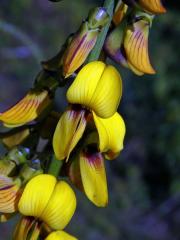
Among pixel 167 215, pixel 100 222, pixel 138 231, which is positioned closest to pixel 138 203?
pixel 167 215

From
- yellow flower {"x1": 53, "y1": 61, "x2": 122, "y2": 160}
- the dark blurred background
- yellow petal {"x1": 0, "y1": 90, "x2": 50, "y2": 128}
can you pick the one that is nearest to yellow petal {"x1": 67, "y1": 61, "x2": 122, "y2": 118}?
yellow flower {"x1": 53, "y1": 61, "x2": 122, "y2": 160}

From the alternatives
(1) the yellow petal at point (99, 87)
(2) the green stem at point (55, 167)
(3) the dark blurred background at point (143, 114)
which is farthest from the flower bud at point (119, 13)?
(3) the dark blurred background at point (143, 114)

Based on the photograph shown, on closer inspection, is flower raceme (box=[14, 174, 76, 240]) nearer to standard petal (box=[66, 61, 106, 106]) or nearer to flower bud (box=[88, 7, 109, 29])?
standard petal (box=[66, 61, 106, 106])

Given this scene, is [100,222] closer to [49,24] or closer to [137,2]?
[49,24]

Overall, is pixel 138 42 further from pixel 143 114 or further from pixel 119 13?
pixel 143 114

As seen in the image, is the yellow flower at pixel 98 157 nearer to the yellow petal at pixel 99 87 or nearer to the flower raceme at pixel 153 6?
the yellow petal at pixel 99 87
